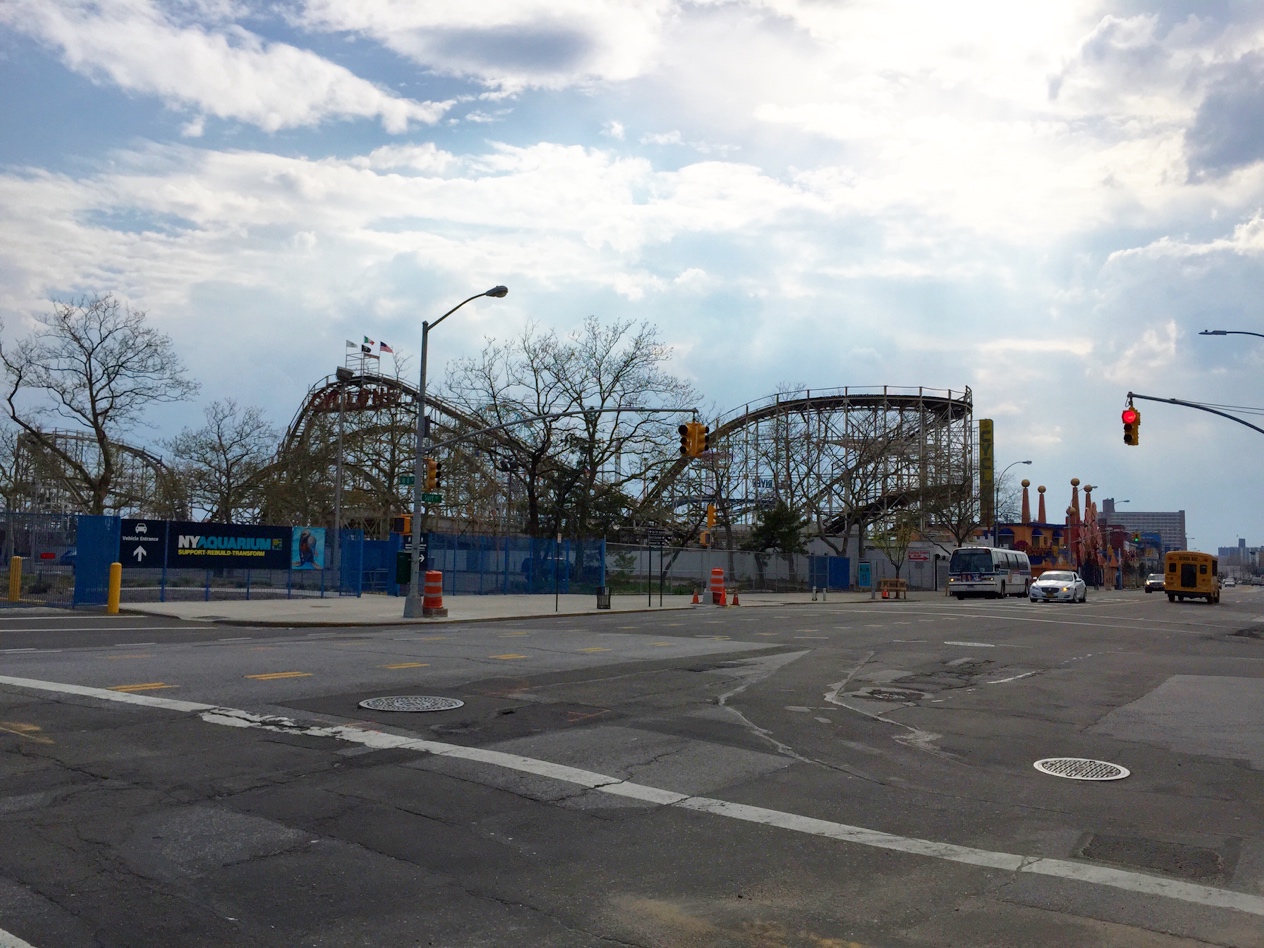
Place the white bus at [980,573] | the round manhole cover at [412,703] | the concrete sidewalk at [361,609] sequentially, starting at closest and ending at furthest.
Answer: the round manhole cover at [412,703] → the concrete sidewalk at [361,609] → the white bus at [980,573]

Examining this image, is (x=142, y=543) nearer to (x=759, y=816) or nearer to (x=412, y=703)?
(x=412, y=703)

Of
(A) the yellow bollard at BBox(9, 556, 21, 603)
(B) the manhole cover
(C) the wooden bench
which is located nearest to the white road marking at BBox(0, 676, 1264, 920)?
(B) the manhole cover

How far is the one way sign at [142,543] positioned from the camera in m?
28.7

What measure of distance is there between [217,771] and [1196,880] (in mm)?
6545

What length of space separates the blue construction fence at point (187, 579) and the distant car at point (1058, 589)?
32207 mm

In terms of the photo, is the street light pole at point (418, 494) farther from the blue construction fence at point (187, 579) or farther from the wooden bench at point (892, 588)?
the wooden bench at point (892, 588)

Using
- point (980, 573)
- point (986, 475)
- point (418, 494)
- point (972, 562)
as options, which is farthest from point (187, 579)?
point (986, 475)

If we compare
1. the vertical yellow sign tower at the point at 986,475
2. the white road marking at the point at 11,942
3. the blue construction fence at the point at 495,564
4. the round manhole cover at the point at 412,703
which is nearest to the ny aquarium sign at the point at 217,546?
the blue construction fence at the point at 495,564

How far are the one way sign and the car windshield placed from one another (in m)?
39.0

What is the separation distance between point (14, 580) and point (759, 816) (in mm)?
26431

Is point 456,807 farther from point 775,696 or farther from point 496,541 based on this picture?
point 496,541

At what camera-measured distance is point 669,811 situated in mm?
7039

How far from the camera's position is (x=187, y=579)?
104ft

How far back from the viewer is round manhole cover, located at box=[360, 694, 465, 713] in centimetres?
1062
